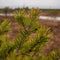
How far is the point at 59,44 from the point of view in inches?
402

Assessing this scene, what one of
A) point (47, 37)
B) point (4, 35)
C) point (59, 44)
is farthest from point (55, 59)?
point (59, 44)

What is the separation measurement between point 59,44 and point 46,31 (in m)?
9.08

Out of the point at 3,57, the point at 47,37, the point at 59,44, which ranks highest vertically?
the point at 47,37

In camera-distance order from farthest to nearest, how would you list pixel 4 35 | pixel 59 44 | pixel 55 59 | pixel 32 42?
pixel 59 44 < pixel 4 35 < pixel 32 42 < pixel 55 59

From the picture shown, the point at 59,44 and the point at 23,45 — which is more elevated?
the point at 23,45

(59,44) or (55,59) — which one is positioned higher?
(55,59)

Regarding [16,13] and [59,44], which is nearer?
[16,13]

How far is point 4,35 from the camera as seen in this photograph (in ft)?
5.06

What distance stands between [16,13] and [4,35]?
0.89 ft

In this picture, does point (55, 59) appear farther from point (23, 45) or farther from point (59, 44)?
point (59, 44)

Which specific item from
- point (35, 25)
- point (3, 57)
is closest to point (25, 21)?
point (35, 25)

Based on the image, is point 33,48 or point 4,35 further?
point 4,35

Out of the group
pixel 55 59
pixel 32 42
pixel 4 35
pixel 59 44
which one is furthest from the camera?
pixel 59 44

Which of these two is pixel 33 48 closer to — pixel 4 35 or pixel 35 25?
pixel 35 25
